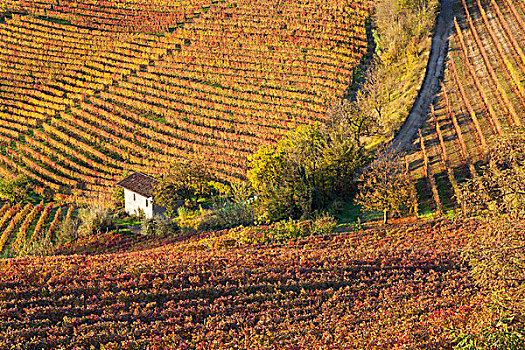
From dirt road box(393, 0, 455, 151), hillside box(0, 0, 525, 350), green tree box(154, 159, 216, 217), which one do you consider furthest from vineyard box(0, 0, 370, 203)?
dirt road box(393, 0, 455, 151)

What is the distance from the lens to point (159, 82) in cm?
6844

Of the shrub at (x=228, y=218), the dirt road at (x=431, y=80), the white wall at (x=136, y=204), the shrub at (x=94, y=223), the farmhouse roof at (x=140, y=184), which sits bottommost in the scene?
the shrub at (x=228, y=218)

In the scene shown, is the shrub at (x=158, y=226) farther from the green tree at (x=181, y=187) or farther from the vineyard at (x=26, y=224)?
the vineyard at (x=26, y=224)

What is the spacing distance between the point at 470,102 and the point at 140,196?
96.1 feet

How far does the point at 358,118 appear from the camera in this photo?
138 feet

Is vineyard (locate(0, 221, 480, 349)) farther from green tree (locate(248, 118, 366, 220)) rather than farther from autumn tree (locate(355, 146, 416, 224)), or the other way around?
green tree (locate(248, 118, 366, 220))

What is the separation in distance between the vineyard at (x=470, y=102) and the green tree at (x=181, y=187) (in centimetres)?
1600

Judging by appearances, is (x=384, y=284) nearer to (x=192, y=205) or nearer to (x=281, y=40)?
(x=192, y=205)

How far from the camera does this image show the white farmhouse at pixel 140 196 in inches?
1703

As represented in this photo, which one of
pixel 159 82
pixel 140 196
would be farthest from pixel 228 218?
pixel 159 82

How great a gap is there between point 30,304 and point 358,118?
27.9 metres

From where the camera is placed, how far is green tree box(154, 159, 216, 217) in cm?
4288

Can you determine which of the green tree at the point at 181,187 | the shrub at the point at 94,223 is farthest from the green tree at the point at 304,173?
the shrub at the point at 94,223

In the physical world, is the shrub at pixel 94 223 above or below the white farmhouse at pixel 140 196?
below
